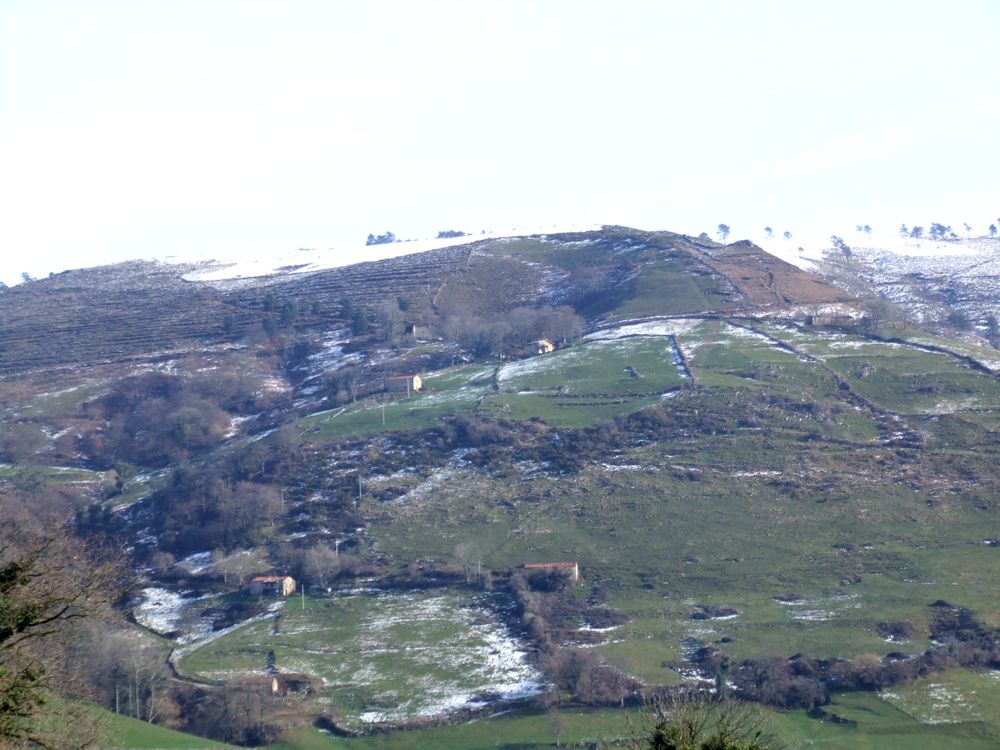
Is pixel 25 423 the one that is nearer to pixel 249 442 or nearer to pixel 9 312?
pixel 249 442

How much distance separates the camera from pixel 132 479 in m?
96.8

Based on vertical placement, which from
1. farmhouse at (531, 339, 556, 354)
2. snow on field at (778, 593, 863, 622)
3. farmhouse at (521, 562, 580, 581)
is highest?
farmhouse at (531, 339, 556, 354)

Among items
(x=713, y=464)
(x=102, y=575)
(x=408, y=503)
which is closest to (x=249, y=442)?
(x=408, y=503)

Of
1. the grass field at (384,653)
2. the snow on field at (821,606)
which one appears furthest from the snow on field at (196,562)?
the snow on field at (821,606)

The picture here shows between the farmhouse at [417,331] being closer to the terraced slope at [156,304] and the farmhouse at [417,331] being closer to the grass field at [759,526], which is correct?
the terraced slope at [156,304]

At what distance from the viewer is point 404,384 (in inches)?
4117

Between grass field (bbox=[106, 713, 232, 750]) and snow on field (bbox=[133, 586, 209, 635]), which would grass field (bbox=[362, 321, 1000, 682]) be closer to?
snow on field (bbox=[133, 586, 209, 635])

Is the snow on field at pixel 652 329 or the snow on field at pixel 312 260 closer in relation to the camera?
the snow on field at pixel 652 329

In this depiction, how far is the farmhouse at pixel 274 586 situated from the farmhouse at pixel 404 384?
3613 centimetres

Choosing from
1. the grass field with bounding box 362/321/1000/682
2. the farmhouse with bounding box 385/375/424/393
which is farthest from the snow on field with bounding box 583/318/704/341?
the grass field with bounding box 362/321/1000/682

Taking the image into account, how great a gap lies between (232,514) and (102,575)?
5708 centimetres

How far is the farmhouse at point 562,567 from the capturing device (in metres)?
64.9

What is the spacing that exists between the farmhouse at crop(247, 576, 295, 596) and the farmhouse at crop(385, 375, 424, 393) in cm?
3613

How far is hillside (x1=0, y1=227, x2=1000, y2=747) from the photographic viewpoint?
53688 millimetres
